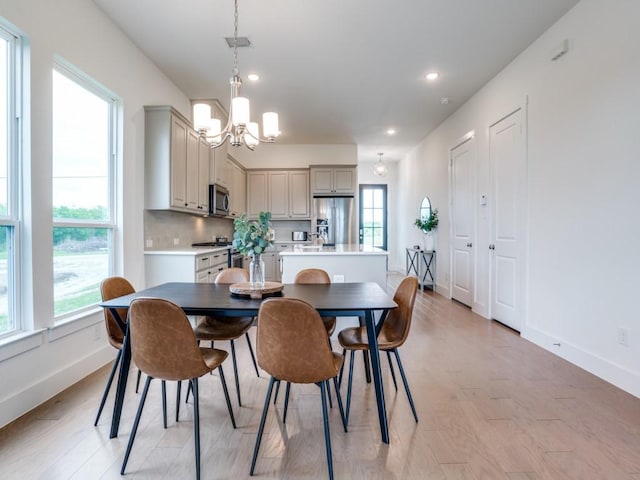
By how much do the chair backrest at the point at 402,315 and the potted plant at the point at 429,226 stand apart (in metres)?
4.30

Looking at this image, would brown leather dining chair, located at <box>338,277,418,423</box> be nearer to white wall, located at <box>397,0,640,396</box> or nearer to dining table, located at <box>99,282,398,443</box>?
dining table, located at <box>99,282,398,443</box>

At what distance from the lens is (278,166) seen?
7031 millimetres

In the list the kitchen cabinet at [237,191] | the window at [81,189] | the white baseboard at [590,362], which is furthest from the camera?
the kitchen cabinet at [237,191]

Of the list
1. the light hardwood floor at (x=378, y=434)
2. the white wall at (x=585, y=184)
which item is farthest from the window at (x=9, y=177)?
the white wall at (x=585, y=184)

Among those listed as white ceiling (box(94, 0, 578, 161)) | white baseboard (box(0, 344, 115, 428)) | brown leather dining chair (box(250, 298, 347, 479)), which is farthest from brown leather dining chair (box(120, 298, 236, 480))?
white ceiling (box(94, 0, 578, 161))

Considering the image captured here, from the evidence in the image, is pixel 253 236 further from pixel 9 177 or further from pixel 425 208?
pixel 425 208

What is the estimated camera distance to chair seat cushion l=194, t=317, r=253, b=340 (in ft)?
7.23

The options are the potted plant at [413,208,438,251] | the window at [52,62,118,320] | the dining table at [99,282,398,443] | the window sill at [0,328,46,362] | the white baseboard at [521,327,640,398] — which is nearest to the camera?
the dining table at [99,282,398,443]

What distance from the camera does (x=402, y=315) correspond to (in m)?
2.11

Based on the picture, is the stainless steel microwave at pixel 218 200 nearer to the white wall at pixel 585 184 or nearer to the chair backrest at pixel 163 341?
the chair backrest at pixel 163 341

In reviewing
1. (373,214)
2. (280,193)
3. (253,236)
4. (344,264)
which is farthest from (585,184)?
(373,214)

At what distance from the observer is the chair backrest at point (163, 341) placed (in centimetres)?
156

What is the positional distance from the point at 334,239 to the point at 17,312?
5133mm

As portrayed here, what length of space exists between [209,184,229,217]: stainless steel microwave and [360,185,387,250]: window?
452cm
